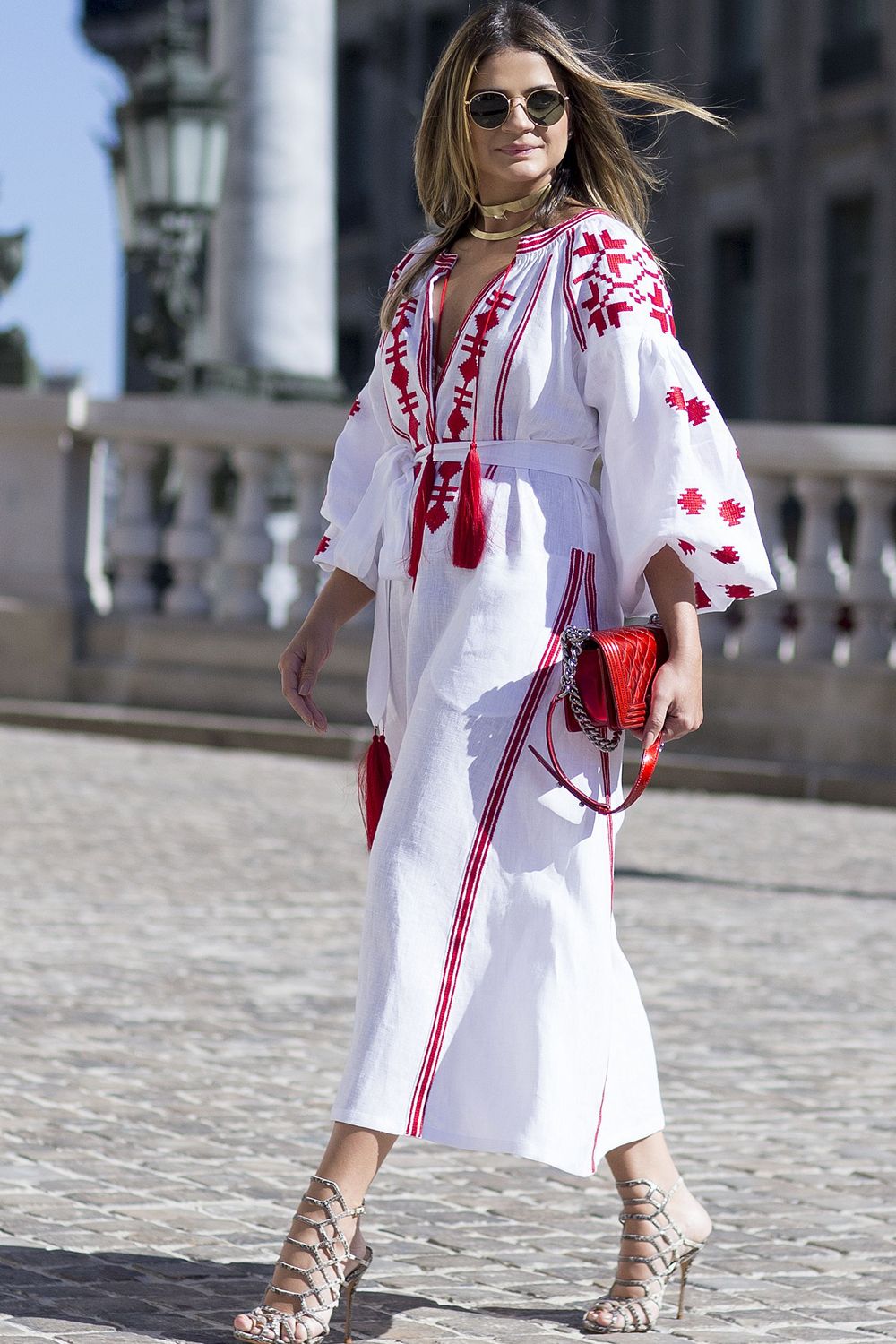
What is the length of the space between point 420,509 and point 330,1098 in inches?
73.4

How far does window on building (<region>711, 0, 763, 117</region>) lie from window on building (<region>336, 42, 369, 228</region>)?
944 centimetres

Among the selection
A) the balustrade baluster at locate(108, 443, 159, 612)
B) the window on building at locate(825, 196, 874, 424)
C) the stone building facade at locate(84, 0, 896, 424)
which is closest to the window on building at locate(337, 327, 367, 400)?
the stone building facade at locate(84, 0, 896, 424)

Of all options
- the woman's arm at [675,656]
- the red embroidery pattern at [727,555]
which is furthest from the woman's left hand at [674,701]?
the red embroidery pattern at [727,555]

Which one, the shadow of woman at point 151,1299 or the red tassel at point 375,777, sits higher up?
the red tassel at point 375,777

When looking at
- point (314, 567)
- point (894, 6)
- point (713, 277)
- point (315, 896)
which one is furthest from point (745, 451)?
point (713, 277)

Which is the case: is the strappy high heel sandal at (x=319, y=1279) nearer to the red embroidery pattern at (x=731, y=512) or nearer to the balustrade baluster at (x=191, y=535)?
the red embroidery pattern at (x=731, y=512)

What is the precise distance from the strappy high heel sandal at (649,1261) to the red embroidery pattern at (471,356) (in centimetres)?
109

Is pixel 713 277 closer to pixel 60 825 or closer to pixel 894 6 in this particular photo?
pixel 894 6

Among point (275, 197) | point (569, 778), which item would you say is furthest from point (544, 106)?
point (275, 197)

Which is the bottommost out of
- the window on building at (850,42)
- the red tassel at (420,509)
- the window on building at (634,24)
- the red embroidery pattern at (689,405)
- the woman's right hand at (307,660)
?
the woman's right hand at (307,660)

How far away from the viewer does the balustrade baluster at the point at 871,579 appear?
11.7 m

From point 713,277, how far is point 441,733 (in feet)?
88.4

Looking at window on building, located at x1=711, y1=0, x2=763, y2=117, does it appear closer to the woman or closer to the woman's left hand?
the woman

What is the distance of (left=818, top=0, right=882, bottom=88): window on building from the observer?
2648 centimetres
